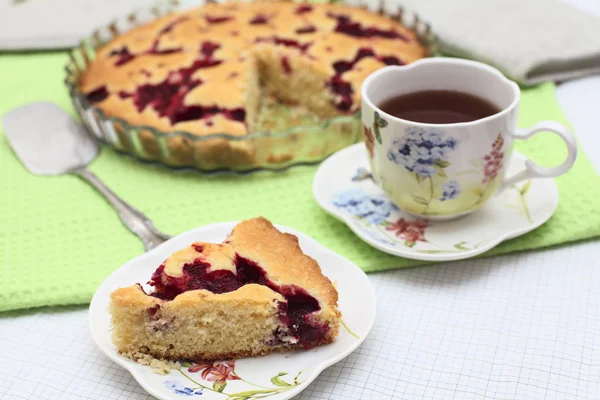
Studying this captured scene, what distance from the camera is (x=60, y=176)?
6.14 feet

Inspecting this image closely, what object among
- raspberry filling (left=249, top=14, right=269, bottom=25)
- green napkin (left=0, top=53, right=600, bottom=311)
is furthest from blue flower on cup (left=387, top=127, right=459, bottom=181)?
raspberry filling (left=249, top=14, right=269, bottom=25)

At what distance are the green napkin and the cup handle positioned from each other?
0.13 m

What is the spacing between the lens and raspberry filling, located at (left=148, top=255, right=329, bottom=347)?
1195 mm

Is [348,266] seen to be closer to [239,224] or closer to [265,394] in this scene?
[239,224]

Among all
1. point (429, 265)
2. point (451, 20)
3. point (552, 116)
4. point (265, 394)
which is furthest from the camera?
point (451, 20)

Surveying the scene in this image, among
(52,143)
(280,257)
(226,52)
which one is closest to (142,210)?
(52,143)

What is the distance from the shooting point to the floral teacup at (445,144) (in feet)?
4.51

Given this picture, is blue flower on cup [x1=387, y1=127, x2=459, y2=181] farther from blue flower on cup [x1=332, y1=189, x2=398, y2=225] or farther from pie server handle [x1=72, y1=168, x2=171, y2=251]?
pie server handle [x1=72, y1=168, x2=171, y2=251]

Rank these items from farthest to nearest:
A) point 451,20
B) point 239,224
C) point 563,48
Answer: point 451,20, point 563,48, point 239,224

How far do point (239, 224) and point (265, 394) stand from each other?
1.26 feet

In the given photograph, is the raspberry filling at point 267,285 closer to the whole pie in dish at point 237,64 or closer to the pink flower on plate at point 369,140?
the pink flower on plate at point 369,140

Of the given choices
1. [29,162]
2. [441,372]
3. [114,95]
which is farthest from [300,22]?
[441,372]

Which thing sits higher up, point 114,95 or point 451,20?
point 114,95

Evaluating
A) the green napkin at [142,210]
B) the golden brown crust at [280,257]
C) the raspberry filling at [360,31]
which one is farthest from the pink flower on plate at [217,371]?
the raspberry filling at [360,31]
